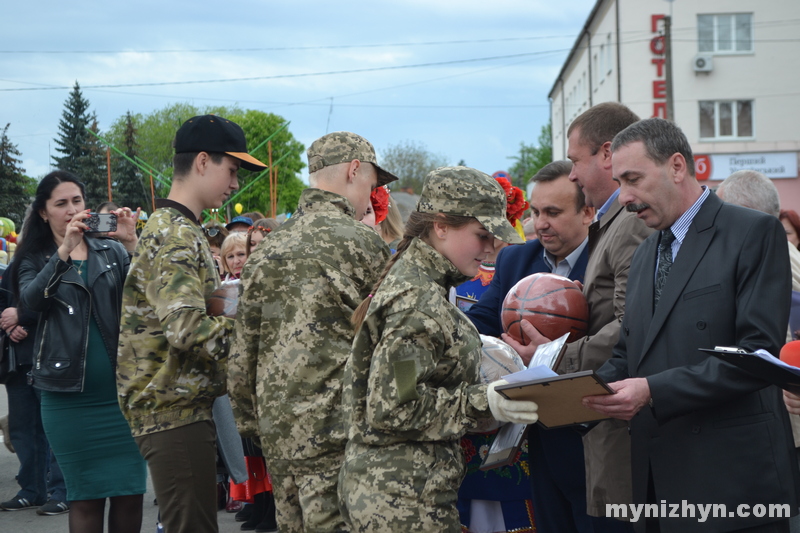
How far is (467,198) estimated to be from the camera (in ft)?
10.0

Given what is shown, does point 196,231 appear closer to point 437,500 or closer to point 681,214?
point 437,500

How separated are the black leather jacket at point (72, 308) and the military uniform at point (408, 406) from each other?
8.14 ft

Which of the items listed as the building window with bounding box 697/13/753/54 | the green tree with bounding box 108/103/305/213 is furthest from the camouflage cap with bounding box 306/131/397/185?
the green tree with bounding box 108/103/305/213

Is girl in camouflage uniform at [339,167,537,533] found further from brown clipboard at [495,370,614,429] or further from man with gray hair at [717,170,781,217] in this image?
man with gray hair at [717,170,781,217]

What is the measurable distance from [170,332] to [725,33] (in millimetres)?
36785

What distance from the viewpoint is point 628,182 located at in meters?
3.41

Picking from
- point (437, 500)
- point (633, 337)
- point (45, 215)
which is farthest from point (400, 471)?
point (45, 215)

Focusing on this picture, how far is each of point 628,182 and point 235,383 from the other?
208cm

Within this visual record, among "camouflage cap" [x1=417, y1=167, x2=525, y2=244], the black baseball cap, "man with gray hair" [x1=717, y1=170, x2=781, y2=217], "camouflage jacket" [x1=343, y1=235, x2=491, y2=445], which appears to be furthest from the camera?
"man with gray hair" [x1=717, y1=170, x2=781, y2=217]

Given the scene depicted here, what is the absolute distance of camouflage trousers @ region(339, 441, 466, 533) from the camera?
9.21 ft

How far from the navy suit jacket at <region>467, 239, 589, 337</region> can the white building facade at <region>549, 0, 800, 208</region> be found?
31857mm

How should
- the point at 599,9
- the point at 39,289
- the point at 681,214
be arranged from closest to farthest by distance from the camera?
the point at 681,214, the point at 39,289, the point at 599,9

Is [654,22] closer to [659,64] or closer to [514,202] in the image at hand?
[659,64]

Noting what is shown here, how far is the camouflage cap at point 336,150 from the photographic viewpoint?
155 inches
